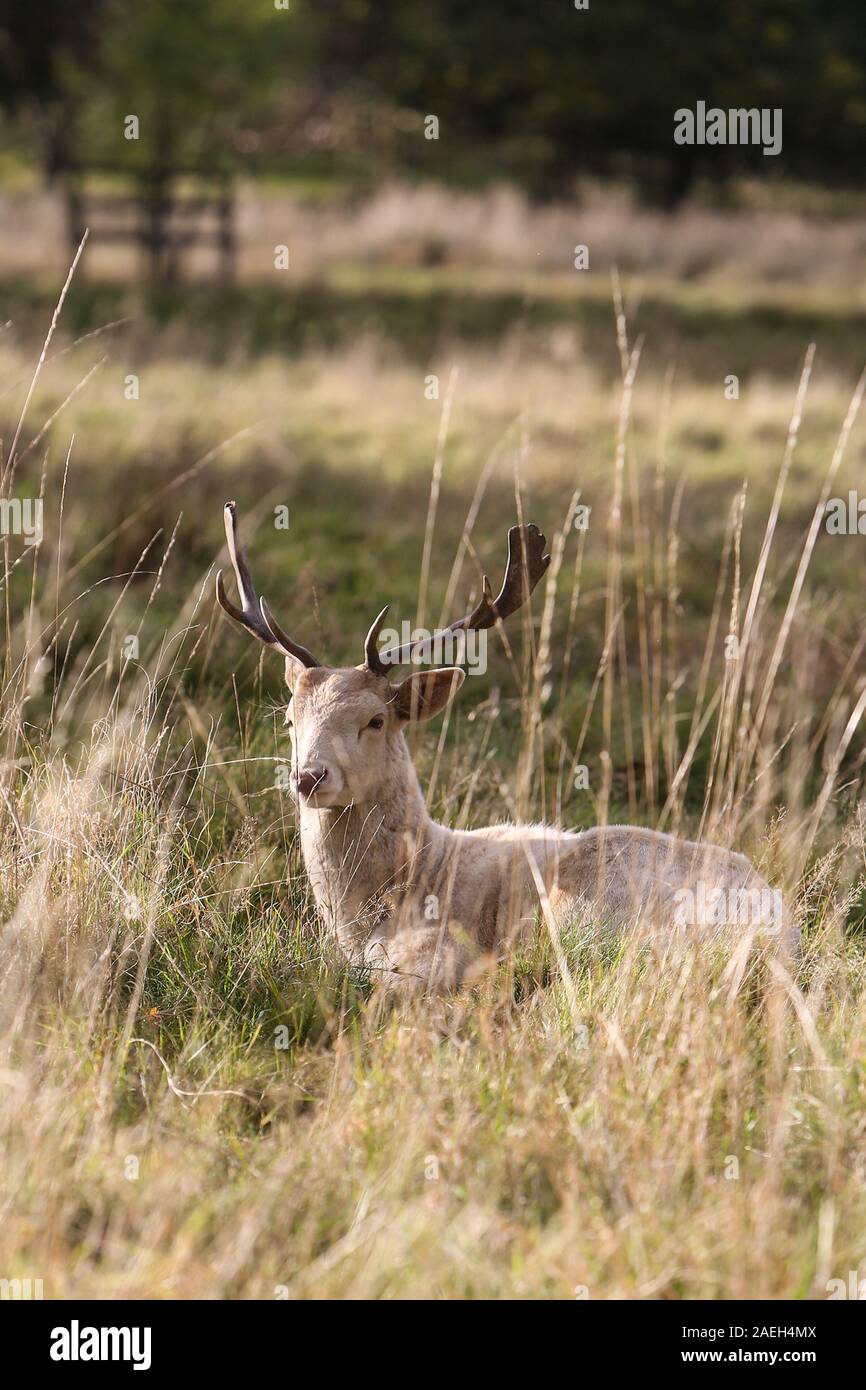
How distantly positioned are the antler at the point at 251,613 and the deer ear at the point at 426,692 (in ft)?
1.05

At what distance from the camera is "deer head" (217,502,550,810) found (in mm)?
4578

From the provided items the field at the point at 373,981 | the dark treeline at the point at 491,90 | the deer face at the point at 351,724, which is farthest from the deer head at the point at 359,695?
the dark treeline at the point at 491,90

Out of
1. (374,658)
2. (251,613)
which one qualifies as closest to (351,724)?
(374,658)

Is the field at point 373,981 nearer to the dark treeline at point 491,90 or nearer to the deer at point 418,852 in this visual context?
the deer at point 418,852

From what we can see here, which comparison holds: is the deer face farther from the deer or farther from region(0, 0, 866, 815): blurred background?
region(0, 0, 866, 815): blurred background

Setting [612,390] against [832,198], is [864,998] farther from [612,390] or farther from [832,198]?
[832,198]

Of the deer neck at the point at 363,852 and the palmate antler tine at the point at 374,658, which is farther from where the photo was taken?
the deer neck at the point at 363,852

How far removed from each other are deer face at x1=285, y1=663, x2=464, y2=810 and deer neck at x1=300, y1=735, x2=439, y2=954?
51 mm

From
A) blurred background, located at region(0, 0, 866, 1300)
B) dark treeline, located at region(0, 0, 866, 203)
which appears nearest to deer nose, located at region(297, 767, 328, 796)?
blurred background, located at region(0, 0, 866, 1300)

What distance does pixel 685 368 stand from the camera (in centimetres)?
1509

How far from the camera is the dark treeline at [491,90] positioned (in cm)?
2389

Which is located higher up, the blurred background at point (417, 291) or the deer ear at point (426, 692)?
the blurred background at point (417, 291)

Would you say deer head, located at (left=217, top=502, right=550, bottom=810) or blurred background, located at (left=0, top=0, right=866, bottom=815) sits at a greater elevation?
blurred background, located at (left=0, top=0, right=866, bottom=815)

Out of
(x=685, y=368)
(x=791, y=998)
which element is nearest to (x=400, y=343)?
(x=685, y=368)
